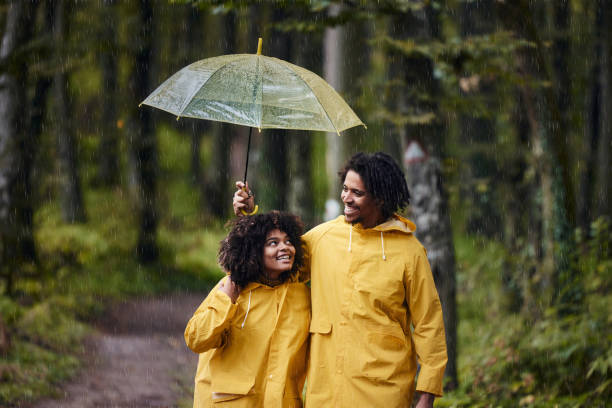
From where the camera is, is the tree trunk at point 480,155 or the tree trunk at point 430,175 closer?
the tree trunk at point 430,175

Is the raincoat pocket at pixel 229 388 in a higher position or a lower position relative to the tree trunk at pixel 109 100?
lower

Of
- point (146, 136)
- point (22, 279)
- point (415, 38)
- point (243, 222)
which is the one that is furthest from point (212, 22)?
point (243, 222)

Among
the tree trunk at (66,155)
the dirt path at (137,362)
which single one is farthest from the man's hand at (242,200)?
the tree trunk at (66,155)

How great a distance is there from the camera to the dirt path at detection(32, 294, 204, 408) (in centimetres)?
718

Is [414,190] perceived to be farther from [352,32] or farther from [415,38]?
[352,32]

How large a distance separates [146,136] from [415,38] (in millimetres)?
8706

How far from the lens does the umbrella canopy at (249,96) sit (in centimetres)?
407

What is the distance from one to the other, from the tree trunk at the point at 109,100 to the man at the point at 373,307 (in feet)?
20.1

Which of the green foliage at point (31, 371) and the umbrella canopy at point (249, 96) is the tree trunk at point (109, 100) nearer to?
the green foliage at point (31, 371)

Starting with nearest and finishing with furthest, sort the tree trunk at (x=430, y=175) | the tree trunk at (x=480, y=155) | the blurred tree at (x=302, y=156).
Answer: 1. the tree trunk at (x=430, y=175)
2. the tree trunk at (x=480, y=155)
3. the blurred tree at (x=302, y=156)

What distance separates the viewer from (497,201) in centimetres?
1443

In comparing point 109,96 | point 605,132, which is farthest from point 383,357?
point 109,96

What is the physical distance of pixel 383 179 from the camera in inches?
165

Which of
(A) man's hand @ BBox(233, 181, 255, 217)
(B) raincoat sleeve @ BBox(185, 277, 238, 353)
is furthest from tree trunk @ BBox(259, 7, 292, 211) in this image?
(B) raincoat sleeve @ BBox(185, 277, 238, 353)
